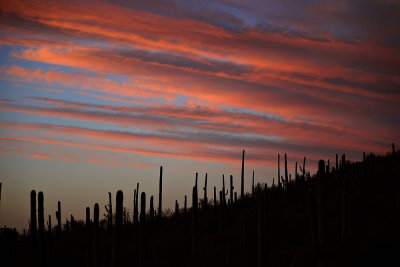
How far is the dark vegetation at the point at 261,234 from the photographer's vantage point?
1366 cm

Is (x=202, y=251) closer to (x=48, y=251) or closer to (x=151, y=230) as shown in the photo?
(x=48, y=251)

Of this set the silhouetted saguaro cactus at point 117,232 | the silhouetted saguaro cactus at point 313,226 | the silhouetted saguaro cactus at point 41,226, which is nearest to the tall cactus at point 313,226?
the silhouetted saguaro cactus at point 313,226

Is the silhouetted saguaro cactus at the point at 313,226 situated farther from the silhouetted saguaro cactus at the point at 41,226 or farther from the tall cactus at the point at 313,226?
the silhouetted saguaro cactus at the point at 41,226

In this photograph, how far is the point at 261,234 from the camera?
15.0 metres

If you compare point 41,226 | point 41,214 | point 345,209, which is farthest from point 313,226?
point 41,214

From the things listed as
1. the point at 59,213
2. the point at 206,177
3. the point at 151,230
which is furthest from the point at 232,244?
the point at 206,177

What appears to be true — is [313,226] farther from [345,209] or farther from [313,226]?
[345,209]

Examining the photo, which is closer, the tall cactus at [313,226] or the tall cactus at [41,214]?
the tall cactus at [313,226]

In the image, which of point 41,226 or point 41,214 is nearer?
point 41,226

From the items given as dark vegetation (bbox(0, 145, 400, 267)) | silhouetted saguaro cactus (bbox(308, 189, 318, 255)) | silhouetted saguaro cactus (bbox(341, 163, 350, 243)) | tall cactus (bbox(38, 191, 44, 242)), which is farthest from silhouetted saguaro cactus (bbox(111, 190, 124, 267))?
silhouetted saguaro cactus (bbox(341, 163, 350, 243))

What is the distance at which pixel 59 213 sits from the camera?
29969mm

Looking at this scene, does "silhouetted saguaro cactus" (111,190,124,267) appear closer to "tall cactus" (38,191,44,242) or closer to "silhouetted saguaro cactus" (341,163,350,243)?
"tall cactus" (38,191,44,242)

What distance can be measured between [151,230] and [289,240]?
10.3 m

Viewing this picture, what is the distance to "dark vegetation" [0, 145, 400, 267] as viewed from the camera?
44.8 ft
